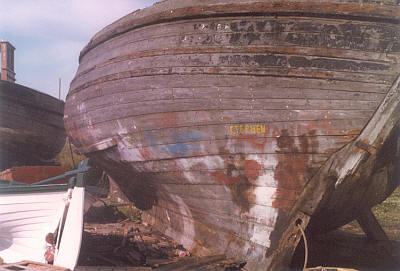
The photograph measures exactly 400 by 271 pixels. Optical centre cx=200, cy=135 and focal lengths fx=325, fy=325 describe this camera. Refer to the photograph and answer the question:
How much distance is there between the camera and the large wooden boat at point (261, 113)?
2.78m

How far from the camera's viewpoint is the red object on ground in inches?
257

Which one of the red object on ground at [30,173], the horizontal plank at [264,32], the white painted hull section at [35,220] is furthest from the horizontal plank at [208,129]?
the red object on ground at [30,173]

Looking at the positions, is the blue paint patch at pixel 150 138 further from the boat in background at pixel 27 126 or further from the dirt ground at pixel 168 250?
the boat in background at pixel 27 126

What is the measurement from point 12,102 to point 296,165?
8608mm

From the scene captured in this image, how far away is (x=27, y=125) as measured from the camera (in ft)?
30.7

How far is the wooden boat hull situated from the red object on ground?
2.66 m

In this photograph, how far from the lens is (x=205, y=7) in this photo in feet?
10.3

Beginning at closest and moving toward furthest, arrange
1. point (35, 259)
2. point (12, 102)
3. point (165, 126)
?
1. point (165, 126)
2. point (35, 259)
3. point (12, 102)

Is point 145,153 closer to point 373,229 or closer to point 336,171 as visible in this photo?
point 336,171

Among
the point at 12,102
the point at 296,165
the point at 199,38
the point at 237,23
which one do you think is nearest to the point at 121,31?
the point at 199,38

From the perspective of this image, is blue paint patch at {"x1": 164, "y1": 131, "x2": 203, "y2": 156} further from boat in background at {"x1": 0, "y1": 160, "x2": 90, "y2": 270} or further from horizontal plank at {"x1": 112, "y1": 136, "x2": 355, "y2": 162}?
boat in background at {"x1": 0, "y1": 160, "x2": 90, "y2": 270}

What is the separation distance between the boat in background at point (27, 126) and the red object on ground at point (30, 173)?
2660 millimetres

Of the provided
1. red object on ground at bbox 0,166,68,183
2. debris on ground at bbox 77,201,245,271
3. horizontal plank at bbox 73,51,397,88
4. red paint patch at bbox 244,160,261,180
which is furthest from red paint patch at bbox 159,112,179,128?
red object on ground at bbox 0,166,68,183

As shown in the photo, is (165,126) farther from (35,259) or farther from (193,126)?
(35,259)
